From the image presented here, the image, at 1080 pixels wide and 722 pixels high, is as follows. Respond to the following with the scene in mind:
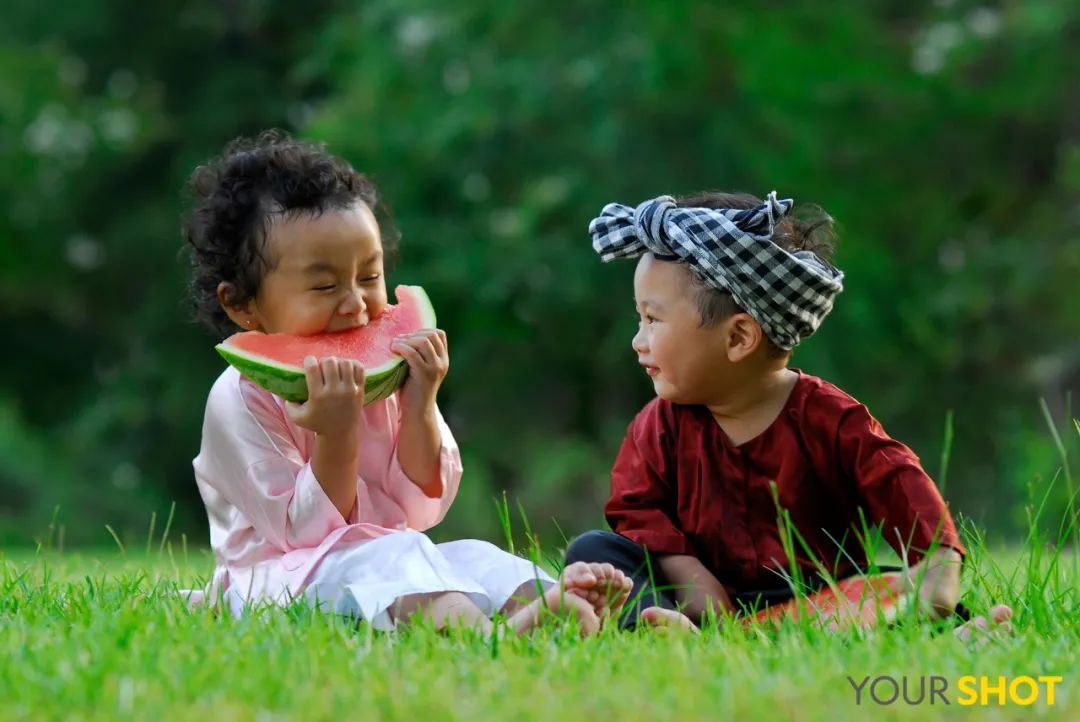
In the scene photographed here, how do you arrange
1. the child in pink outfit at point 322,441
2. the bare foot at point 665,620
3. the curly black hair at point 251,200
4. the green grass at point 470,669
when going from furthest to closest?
the curly black hair at point 251,200 → the child in pink outfit at point 322,441 → the bare foot at point 665,620 → the green grass at point 470,669

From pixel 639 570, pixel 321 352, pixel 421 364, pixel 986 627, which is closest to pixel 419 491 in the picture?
pixel 421 364

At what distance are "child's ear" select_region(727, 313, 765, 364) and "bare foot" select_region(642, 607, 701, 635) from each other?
0.72 meters

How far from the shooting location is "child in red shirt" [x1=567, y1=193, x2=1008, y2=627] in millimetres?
3537

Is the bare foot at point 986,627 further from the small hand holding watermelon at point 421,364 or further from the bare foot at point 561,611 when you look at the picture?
the small hand holding watermelon at point 421,364

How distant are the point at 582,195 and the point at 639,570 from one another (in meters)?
10.4

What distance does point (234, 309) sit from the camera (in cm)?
395

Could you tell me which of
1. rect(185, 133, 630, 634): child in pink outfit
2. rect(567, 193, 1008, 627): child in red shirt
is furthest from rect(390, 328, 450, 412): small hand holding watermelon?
A: rect(567, 193, 1008, 627): child in red shirt

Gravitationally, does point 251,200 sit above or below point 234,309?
above

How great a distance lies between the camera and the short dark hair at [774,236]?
3.60m

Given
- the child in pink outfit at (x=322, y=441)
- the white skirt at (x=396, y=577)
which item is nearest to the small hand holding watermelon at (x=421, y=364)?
the child in pink outfit at (x=322, y=441)

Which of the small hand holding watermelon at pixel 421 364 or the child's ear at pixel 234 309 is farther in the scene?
the child's ear at pixel 234 309

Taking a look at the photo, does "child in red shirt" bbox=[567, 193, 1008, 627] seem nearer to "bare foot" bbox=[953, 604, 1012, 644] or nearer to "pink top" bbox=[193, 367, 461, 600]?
"bare foot" bbox=[953, 604, 1012, 644]

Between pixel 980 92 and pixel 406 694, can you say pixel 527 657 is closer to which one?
pixel 406 694

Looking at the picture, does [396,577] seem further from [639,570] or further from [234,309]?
[234,309]
